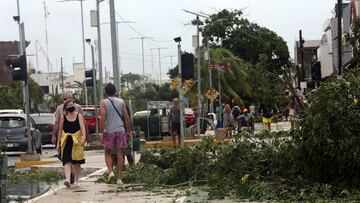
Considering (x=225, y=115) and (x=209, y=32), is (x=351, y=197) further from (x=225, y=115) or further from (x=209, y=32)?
(x=209, y=32)

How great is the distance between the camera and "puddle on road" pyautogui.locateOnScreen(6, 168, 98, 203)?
1058 centimetres

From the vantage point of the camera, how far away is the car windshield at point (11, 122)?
77.7ft

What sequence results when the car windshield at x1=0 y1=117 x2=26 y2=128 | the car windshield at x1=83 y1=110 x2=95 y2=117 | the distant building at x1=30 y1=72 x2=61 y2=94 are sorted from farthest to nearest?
the distant building at x1=30 y1=72 x2=61 y2=94 → the car windshield at x1=83 y1=110 x2=95 y2=117 → the car windshield at x1=0 y1=117 x2=26 y2=128

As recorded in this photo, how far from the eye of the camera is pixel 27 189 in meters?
11.8

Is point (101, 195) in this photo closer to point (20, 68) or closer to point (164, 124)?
point (20, 68)

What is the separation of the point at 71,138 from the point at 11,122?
41.9 feet

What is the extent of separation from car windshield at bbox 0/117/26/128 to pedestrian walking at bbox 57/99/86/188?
1246cm

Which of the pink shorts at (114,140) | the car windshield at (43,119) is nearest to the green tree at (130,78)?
the car windshield at (43,119)

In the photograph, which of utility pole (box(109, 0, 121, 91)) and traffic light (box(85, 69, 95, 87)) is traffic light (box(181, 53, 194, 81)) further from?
traffic light (box(85, 69, 95, 87))

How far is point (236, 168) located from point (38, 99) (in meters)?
69.4

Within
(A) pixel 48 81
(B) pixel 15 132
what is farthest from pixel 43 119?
(A) pixel 48 81

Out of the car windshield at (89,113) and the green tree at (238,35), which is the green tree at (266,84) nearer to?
the car windshield at (89,113)

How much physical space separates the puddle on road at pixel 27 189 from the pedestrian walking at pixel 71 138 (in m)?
0.54

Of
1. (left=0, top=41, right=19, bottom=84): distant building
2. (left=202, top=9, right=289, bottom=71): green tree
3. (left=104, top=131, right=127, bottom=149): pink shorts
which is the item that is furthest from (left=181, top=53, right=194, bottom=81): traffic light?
(left=0, top=41, right=19, bottom=84): distant building
